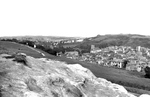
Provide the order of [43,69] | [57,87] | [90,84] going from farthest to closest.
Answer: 1. [90,84]
2. [43,69]
3. [57,87]

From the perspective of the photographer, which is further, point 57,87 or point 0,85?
point 57,87

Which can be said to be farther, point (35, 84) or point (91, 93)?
point (91, 93)

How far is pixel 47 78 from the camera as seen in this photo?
45.5ft

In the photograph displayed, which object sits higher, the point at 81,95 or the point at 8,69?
the point at 8,69

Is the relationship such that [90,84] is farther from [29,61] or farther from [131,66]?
[131,66]

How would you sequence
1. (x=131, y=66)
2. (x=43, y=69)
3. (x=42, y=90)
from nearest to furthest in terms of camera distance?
(x=42, y=90)
(x=43, y=69)
(x=131, y=66)

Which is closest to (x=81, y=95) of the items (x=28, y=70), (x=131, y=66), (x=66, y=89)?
(x=66, y=89)

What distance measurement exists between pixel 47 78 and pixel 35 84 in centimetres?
119

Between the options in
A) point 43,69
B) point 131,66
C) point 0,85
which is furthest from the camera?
point 131,66

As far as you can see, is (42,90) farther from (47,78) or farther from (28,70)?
(28,70)

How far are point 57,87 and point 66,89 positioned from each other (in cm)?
60

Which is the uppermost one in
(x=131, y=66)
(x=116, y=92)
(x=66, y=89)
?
(x=66, y=89)

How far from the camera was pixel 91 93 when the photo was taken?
1634 cm

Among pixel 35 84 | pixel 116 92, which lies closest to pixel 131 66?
pixel 116 92
